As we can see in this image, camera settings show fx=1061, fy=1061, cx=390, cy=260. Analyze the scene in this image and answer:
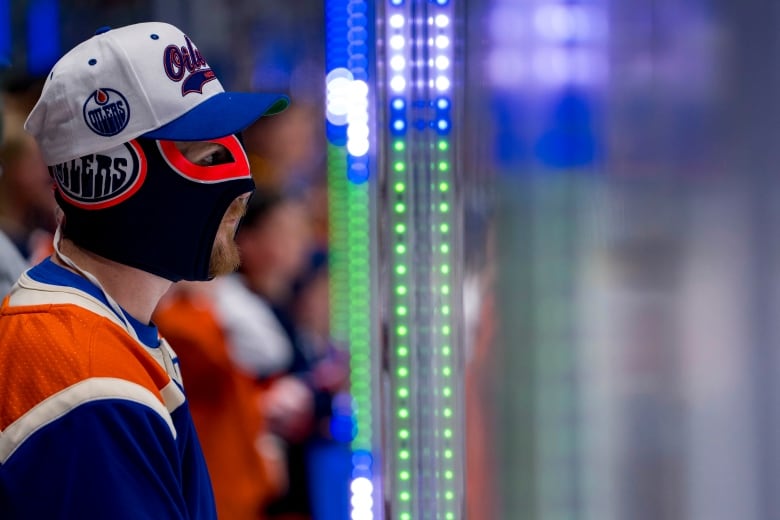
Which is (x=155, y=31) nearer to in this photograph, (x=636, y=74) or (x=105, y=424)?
(x=105, y=424)

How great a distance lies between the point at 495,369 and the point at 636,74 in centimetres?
81

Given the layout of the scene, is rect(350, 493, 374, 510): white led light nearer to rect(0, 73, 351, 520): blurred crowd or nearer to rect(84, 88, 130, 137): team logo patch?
rect(0, 73, 351, 520): blurred crowd

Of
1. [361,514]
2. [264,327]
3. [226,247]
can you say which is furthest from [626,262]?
[264,327]

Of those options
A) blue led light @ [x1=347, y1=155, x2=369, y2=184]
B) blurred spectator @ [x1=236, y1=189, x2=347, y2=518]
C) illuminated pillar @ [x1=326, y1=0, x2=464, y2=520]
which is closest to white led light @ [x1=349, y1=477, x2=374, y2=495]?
illuminated pillar @ [x1=326, y1=0, x2=464, y2=520]

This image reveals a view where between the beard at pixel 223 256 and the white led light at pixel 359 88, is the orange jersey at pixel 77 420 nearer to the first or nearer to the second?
the beard at pixel 223 256

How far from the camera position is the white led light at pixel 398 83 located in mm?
2215

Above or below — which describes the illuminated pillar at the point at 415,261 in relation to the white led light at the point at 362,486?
above

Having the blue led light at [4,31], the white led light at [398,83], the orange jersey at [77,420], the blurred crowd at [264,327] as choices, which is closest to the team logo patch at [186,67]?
the orange jersey at [77,420]

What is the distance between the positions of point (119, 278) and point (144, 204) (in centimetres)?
12

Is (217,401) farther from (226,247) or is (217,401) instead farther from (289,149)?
(289,149)

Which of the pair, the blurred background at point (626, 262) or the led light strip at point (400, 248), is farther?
the blurred background at point (626, 262)

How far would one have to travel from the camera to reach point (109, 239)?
1.61 m

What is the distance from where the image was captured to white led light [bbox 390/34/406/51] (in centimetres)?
221

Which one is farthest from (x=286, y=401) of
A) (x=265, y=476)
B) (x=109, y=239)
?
(x=109, y=239)
